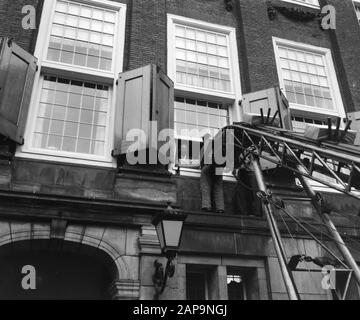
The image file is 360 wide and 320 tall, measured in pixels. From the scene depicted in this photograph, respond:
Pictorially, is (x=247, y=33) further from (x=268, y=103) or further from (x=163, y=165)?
(x=163, y=165)

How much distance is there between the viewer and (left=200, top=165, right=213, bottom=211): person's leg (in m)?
8.24

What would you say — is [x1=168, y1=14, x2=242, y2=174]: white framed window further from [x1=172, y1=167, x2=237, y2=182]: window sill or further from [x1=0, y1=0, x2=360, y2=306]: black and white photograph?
[x1=172, y1=167, x2=237, y2=182]: window sill

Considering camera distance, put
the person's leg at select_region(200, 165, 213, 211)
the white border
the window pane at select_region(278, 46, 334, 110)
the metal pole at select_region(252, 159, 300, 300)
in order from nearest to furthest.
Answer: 1. the metal pole at select_region(252, 159, 300, 300)
2. the person's leg at select_region(200, 165, 213, 211)
3. the white border
4. the window pane at select_region(278, 46, 334, 110)

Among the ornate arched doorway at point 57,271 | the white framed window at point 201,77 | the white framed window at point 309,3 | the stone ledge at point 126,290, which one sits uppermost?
the white framed window at point 309,3

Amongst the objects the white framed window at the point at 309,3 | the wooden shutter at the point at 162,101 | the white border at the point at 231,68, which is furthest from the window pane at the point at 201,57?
the white framed window at the point at 309,3

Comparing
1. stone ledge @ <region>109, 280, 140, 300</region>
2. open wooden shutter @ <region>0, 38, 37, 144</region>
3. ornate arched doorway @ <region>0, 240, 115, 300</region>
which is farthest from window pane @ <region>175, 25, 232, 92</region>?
stone ledge @ <region>109, 280, 140, 300</region>

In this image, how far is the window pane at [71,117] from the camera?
842 cm

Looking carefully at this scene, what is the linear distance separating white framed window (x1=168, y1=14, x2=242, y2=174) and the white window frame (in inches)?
51.2

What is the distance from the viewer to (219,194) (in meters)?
8.43

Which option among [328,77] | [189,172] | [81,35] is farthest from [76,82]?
[328,77]

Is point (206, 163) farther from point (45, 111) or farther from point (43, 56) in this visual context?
point (43, 56)

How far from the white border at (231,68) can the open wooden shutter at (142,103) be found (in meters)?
0.83

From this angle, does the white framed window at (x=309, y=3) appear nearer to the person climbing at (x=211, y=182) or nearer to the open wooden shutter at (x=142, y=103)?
the open wooden shutter at (x=142, y=103)
